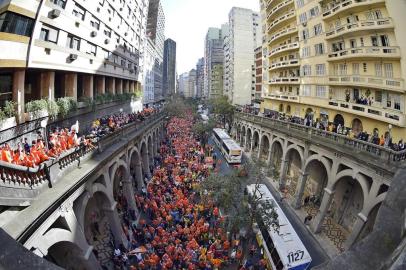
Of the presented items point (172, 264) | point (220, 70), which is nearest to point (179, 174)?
point (172, 264)

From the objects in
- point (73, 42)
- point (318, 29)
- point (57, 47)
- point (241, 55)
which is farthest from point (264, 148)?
point (241, 55)

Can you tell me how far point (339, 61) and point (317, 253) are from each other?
21200 millimetres

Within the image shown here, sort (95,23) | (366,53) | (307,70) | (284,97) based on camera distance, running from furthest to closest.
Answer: (284,97)
(307,70)
(95,23)
(366,53)

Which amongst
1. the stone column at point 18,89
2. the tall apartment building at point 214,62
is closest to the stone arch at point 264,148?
the stone column at point 18,89

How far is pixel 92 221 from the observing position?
64.6 ft

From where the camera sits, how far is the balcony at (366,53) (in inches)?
902

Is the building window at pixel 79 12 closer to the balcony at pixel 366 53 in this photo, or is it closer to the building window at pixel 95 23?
the building window at pixel 95 23

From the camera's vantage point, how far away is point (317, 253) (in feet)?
69.0

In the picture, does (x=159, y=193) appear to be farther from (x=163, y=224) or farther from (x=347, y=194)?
(x=347, y=194)

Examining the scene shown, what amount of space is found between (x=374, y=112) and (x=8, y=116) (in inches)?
1139

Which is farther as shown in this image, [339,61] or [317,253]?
[339,61]

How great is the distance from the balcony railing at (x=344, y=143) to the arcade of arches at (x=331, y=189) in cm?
89

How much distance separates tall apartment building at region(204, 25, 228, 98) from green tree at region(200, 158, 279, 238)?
325ft

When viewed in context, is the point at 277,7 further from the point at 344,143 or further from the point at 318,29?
the point at 344,143
